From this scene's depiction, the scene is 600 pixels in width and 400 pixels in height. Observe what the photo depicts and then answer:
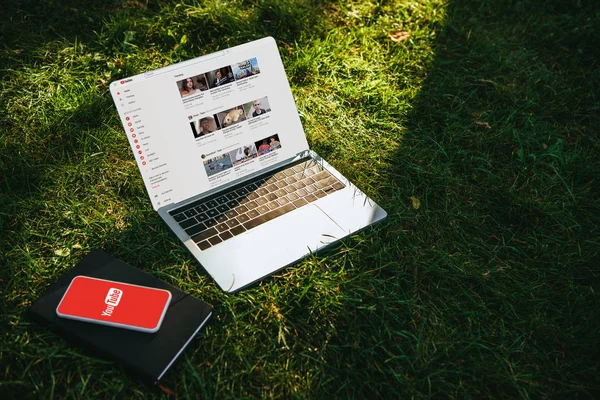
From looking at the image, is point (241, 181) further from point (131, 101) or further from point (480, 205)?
point (480, 205)

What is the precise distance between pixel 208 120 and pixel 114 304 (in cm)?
89

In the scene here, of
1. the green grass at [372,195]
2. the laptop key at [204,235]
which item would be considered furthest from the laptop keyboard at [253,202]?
the green grass at [372,195]

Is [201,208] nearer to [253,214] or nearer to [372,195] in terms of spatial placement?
[253,214]

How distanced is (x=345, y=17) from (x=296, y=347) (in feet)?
9.05

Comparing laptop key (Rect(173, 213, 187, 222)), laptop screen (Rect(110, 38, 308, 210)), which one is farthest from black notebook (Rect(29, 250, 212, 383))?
laptop screen (Rect(110, 38, 308, 210))

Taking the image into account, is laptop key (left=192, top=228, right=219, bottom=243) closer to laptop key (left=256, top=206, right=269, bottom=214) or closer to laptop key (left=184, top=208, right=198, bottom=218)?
laptop key (left=184, top=208, right=198, bottom=218)

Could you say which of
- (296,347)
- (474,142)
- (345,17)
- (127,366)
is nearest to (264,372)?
(296,347)

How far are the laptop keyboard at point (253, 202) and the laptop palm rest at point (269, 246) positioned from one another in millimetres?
38

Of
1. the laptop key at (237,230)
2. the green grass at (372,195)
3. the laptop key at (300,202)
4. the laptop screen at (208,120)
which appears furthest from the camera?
the laptop key at (300,202)

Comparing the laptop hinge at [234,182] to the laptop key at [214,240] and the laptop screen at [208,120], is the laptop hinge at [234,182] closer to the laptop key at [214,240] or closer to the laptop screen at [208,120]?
the laptop screen at [208,120]

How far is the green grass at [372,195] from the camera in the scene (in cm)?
179

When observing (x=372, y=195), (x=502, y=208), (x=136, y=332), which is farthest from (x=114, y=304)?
(x=502, y=208)

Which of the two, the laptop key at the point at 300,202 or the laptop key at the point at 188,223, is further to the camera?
the laptop key at the point at 300,202

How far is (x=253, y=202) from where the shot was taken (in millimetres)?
2178
